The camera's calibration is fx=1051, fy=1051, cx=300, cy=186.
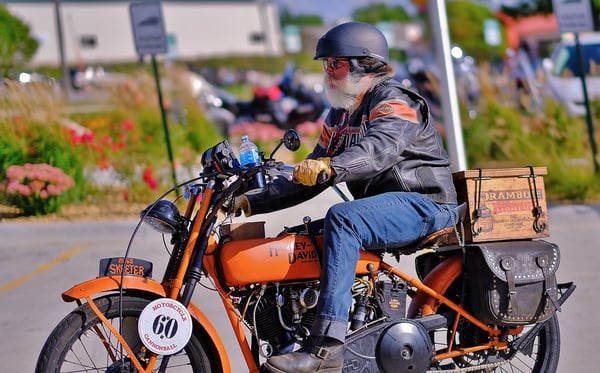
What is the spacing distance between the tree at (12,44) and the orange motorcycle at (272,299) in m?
13.9

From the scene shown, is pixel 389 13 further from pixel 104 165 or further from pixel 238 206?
pixel 238 206

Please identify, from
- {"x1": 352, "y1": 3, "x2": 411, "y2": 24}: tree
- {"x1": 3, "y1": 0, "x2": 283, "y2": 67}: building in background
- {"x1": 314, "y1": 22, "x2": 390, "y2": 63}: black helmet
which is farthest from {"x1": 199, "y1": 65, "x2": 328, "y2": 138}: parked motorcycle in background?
{"x1": 352, "y1": 3, "x2": 411, "y2": 24}: tree

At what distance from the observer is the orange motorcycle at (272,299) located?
4340 mm

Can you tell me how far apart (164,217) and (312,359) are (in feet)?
2.81

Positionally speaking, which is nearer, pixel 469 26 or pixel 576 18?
pixel 576 18

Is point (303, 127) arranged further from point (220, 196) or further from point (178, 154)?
point (220, 196)

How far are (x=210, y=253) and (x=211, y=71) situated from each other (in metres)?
57.3

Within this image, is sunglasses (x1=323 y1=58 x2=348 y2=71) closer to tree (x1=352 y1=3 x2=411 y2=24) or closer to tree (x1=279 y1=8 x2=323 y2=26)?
tree (x1=352 y1=3 x2=411 y2=24)

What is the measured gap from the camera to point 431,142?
186 inches

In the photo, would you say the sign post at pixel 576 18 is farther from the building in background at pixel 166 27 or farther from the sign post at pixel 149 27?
the building in background at pixel 166 27

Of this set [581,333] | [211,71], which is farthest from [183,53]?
[581,333]

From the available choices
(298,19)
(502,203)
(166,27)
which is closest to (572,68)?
(502,203)

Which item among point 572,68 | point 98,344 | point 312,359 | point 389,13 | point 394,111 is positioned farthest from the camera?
point 389,13

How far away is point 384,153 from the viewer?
176 inches
